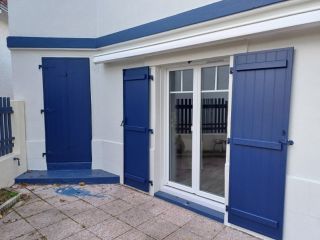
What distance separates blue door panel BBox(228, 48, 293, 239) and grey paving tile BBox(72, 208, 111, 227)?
1.84 metres

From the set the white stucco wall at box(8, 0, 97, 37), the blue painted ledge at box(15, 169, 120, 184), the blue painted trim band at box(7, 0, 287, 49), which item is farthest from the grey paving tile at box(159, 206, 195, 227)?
the white stucco wall at box(8, 0, 97, 37)

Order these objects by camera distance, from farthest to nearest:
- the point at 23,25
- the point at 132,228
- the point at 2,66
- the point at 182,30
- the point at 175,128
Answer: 1. the point at 2,66
2. the point at 23,25
3. the point at 175,128
4. the point at 182,30
5. the point at 132,228

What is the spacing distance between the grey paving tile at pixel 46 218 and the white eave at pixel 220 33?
9.12 feet

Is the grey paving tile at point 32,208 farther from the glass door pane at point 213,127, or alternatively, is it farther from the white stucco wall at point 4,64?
the white stucco wall at point 4,64

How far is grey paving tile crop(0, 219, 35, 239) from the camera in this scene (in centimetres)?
308

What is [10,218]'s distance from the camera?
3502 mm

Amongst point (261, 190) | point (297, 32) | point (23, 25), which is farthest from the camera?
point (23, 25)

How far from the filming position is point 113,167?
5098 millimetres

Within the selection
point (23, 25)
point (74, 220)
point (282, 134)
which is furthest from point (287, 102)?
point (23, 25)

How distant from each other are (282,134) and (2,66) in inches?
316

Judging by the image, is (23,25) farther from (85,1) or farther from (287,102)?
(287,102)

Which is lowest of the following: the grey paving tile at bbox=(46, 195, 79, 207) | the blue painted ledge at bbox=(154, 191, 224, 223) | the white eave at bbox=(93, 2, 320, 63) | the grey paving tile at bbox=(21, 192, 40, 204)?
the grey paving tile at bbox=(46, 195, 79, 207)

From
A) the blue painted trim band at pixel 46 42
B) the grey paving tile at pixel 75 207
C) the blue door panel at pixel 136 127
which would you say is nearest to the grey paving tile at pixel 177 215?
the blue door panel at pixel 136 127

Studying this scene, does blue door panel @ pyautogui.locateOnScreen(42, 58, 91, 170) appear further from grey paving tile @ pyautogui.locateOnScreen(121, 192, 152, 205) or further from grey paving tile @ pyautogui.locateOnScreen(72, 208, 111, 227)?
grey paving tile @ pyautogui.locateOnScreen(72, 208, 111, 227)
